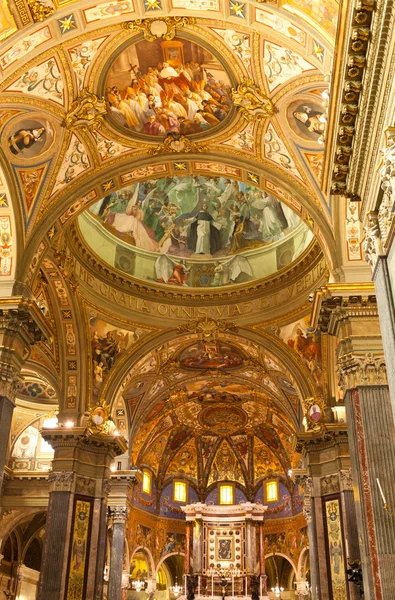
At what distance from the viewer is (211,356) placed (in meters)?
27.6

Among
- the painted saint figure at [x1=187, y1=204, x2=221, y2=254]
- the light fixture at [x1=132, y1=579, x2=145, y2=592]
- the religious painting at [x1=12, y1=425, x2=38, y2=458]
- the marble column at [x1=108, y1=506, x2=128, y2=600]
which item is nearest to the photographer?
the marble column at [x1=108, y1=506, x2=128, y2=600]

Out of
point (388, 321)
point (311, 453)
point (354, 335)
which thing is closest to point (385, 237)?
point (388, 321)

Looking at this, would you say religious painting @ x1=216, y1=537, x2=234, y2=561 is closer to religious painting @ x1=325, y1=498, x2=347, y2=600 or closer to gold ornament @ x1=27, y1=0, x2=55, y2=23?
religious painting @ x1=325, y1=498, x2=347, y2=600

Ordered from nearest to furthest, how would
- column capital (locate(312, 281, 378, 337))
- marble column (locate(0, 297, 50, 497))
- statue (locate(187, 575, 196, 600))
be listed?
marble column (locate(0, 297, 50, 497)) < column capital (locate(312, 281, 378, 337)) < statue (locate(187, 575, 196, 600))

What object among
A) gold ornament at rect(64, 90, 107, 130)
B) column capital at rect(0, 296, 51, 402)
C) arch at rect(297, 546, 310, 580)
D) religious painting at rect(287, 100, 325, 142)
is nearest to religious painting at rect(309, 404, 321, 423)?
religious painting at rect(287, 100, 325, 142)

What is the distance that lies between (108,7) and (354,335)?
781cm

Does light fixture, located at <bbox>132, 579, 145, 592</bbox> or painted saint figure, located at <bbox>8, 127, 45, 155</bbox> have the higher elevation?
painted saint figure, located at <bbox>8, 127, 45, 155</bbox>

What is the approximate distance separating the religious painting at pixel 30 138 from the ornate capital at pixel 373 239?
321 inches

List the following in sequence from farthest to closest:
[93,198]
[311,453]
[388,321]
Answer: [311,453], [93,198], [388,321]

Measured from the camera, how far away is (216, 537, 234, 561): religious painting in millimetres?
35188

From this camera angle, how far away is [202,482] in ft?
125

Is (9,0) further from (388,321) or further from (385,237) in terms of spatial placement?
(388,321)

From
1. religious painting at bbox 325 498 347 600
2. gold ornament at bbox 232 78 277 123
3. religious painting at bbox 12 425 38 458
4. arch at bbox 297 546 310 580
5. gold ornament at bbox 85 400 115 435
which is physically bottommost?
religious painting at bbox 325 498 347 600

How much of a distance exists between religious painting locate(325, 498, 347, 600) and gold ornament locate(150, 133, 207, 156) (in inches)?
454
